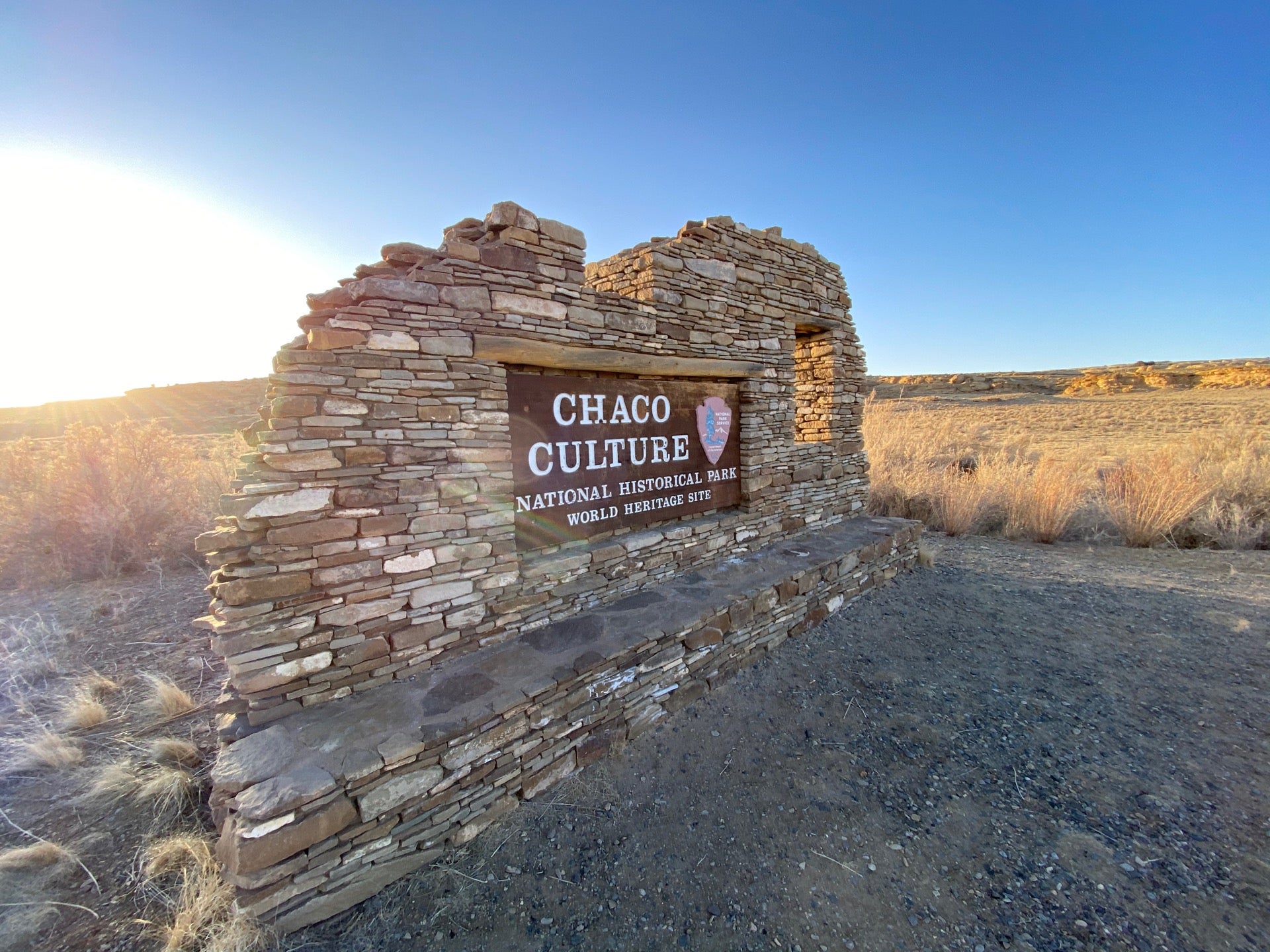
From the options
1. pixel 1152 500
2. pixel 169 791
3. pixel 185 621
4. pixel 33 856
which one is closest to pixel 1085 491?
pixel 1152 500

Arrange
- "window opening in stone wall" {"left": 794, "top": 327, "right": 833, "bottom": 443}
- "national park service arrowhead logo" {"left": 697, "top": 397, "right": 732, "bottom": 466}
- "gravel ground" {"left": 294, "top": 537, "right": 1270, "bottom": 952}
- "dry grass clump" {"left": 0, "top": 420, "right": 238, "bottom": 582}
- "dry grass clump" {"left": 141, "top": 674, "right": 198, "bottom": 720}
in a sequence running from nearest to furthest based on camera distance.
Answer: "gravel ground" {"left": 294, "top": 537, "right": 1270, "bottom": 952} → "dry grass clump" {"left": 141, "top": 674, "right": 198, "bottom": 720} → "national park service arrowhead logo" {"left": 697, "top": 397, "right": 732, "bottom": 466} → "window opening in stone wall" {"left": 794, "top": 327, "right": 833, "bottom": 443} → "dry grass clump" {"left": 0, "top": 420, "right": 238, "bottom": 582}

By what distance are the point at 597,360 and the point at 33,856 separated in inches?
172

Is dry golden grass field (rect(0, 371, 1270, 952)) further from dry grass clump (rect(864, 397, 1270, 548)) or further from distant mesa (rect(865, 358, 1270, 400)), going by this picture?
distant mesa (rect(865, 358, 1270, 400))

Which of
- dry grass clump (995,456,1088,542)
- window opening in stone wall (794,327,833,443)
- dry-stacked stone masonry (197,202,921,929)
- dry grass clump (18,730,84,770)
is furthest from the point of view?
dry grass clump (995,456,1088,542)

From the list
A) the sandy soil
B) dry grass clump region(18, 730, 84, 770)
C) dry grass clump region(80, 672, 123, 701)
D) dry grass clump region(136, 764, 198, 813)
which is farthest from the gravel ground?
dry grass clump region(80, 672, 123, 701)

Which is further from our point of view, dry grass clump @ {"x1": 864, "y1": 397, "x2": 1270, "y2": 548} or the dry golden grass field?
dry grass clump @ {"x1": 864, "y1": 397, "x2": 1270, "y2": 548}

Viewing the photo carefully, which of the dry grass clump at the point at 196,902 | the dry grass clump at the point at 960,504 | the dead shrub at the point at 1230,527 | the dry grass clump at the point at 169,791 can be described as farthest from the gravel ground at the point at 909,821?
the dead shrub at the point at 1230,527

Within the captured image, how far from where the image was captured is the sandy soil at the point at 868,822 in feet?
7.25

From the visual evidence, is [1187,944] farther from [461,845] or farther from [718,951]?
[461,845]

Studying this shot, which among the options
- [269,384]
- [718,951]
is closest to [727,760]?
[718,951]

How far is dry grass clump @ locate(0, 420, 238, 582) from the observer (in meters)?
7.00

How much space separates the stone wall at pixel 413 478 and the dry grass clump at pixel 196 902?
0.62 meters

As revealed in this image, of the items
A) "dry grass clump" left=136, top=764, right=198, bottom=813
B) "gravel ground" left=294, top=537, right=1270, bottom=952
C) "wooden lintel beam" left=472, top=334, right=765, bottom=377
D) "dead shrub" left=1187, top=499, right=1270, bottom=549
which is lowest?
"gravel ground" left=294, top=537, right=1270, bottom=952

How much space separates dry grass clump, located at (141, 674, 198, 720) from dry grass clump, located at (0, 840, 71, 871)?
1.25 meters
